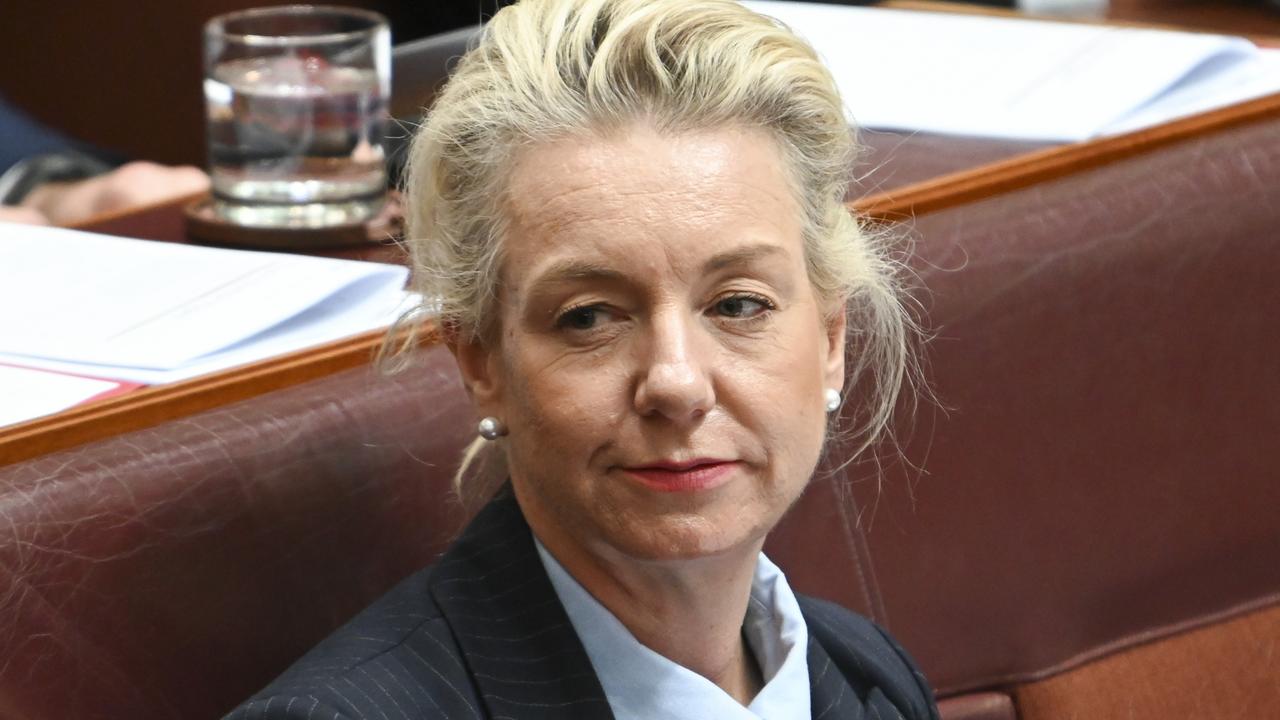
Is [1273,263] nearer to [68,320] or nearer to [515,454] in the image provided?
[515,454]

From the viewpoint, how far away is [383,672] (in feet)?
3.75

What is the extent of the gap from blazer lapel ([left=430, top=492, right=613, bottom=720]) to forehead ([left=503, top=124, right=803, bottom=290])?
0.18m

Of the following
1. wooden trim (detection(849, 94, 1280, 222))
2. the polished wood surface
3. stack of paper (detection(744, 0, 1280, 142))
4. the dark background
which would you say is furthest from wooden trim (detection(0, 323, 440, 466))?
the dark background

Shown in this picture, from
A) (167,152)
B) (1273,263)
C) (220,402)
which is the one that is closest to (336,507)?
(220,402)

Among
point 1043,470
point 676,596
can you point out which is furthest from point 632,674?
point 1043,470

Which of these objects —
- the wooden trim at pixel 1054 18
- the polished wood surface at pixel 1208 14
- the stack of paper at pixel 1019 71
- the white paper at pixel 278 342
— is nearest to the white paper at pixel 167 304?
the white paper at pixel 278 342

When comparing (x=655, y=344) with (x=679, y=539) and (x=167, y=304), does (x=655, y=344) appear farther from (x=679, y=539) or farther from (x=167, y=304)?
(x=167, y=304)

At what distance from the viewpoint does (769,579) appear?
1.40 metres

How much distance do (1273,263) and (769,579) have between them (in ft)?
2.48

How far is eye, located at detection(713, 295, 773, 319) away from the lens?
4.02ft

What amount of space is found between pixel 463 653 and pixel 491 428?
0.16m

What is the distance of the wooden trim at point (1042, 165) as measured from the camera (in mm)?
1729

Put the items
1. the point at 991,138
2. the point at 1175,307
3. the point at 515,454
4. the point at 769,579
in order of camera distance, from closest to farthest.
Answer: the point at 515,454 < the point at 769,579 < the point at 1175,307 < the point at 991,138

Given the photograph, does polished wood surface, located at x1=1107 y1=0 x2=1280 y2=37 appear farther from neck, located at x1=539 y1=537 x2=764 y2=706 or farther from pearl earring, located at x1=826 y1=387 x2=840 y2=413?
neck, located at x1=539 y1=537 x2=764 y2=706
